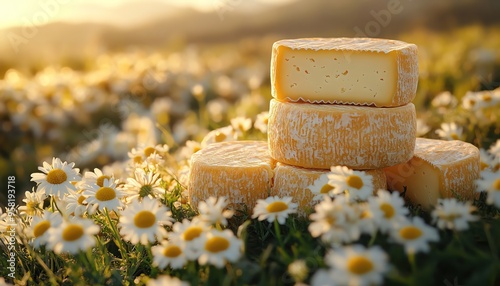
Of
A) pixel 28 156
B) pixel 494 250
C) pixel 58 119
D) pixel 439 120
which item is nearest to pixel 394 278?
pixel 494 250

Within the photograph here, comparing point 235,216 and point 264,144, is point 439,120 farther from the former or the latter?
point 235,216

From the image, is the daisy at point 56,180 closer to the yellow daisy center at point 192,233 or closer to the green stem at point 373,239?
the yellow daisy center at point 192,233

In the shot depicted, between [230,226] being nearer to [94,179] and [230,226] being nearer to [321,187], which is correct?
[321,187]

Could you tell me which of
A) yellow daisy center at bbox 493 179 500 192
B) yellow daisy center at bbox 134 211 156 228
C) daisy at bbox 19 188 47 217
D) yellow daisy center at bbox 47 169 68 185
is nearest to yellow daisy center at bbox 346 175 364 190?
yellow daisy center at bbox 493 179 500 192

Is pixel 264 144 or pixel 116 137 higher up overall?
pixel 264 144

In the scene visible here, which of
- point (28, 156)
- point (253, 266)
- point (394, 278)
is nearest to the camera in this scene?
point (394, 278)

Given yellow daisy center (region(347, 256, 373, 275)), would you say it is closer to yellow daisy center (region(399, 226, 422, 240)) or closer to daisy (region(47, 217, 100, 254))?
yellow daisy center (region(399, 226, 422, 240))
